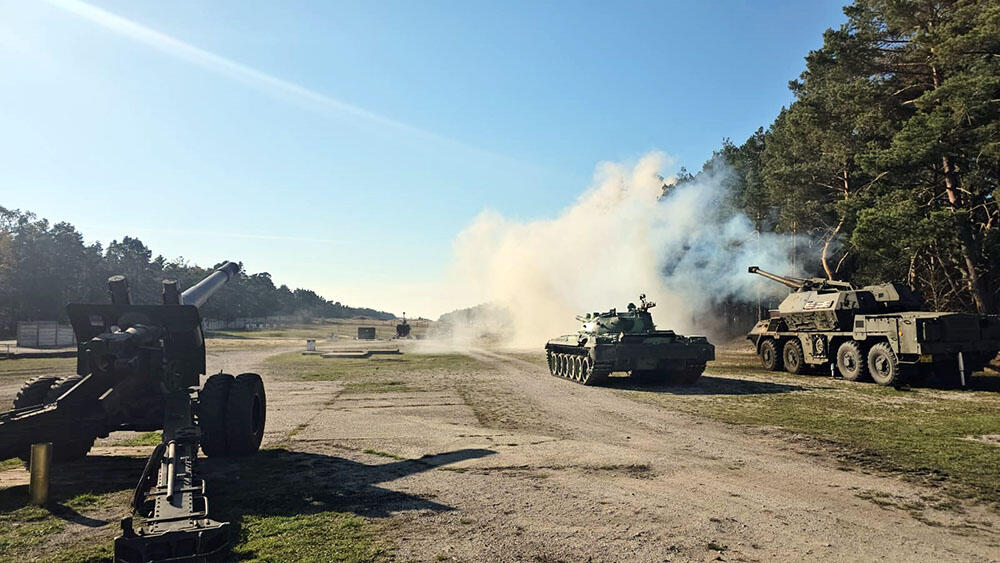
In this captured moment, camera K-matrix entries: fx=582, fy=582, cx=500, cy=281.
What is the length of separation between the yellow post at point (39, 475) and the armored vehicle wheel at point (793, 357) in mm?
20663

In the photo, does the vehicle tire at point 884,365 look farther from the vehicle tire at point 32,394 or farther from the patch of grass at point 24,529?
the vehicle tire at point 32,394

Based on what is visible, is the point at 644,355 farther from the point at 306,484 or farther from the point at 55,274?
the point at 55,274

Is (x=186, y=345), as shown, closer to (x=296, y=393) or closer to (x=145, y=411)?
(x=145, y=411)

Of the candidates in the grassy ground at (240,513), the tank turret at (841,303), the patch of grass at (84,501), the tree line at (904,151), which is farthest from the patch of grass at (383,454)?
the tree line at (904,151)

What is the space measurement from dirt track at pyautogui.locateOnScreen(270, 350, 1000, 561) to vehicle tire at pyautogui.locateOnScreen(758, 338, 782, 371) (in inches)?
502

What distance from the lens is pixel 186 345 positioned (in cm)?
803

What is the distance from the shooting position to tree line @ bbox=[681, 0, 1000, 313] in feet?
64.5

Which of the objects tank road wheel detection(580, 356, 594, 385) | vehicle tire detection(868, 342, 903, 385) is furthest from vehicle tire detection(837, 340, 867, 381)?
tank road wheel detection(580, 356, 594, 385)

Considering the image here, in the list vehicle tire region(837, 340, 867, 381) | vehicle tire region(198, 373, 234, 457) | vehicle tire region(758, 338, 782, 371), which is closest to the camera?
vehicle tire region(198, 373, 234, 457)

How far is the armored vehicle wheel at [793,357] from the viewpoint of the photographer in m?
20.4

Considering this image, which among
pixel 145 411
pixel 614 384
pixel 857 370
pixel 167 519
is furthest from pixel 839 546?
pixel 857 370

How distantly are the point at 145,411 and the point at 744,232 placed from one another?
105ft

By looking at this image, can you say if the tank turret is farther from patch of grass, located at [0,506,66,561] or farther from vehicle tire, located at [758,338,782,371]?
patch of grass, located at [0,506,66,561]

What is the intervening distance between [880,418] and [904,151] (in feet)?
46.0
